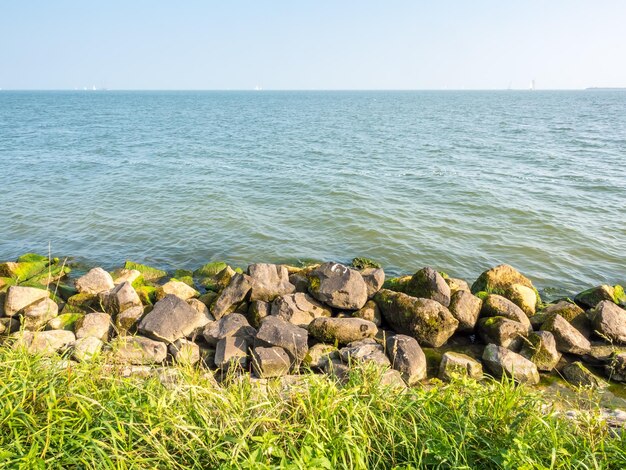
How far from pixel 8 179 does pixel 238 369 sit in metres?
20.9

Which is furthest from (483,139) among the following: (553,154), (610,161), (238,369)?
(238,369)

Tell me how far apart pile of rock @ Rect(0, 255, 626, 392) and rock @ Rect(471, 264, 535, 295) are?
0.03 metres

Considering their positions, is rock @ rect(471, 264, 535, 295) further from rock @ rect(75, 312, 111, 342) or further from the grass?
rock @ rect(75, 312, 111, 342)

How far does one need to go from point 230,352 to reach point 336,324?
6.44 ft

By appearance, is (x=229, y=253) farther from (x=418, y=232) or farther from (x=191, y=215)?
(x=418, y=232)

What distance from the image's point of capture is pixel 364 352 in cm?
695

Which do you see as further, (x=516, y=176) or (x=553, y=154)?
(x=553, y=154)

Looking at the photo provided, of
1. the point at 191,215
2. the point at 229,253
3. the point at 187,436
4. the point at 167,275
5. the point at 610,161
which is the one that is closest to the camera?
the point at 187,436

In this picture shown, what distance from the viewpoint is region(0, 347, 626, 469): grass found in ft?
11.1

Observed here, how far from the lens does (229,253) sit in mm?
13172

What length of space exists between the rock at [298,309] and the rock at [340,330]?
45cm

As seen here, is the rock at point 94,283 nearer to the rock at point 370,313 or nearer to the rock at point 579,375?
the rock at point 370,313

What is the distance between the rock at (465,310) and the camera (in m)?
8.44

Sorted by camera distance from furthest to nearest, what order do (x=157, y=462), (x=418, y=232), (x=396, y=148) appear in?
(x=396, y=148) → (x=418, y=232) → (x=157, y=462)
